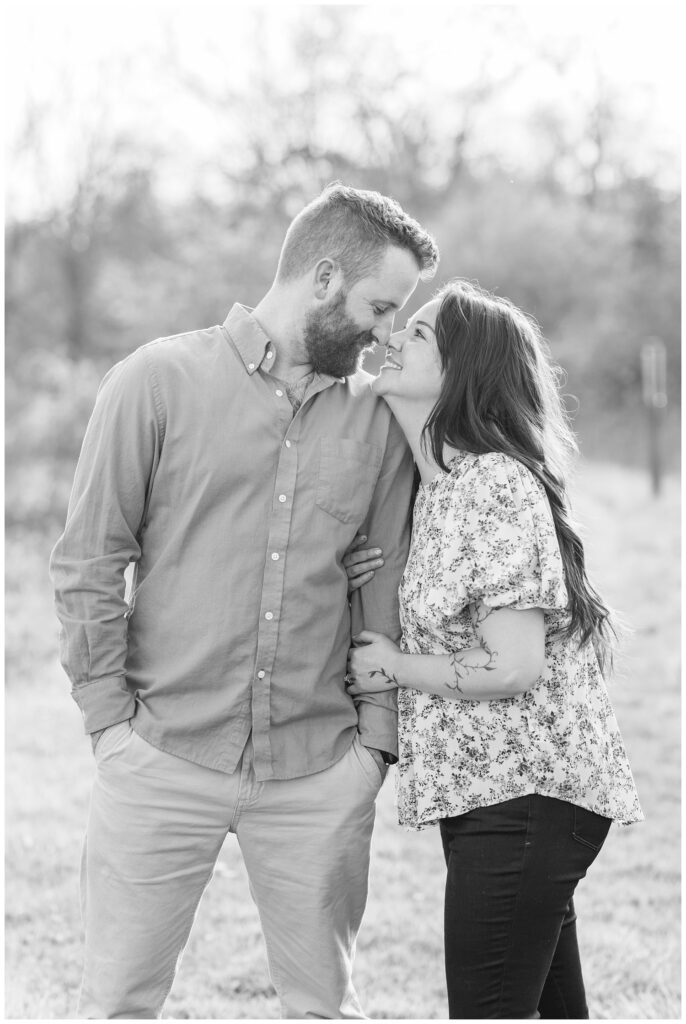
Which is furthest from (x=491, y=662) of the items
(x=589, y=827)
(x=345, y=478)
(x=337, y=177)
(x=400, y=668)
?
(x=337, y=177)

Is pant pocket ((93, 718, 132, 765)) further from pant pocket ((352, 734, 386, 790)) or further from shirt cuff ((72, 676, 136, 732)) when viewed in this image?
pant pocket ((352, 734, 386, 790))

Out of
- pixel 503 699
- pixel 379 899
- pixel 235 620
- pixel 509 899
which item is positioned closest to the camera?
pixel 509 899

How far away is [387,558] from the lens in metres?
2.27

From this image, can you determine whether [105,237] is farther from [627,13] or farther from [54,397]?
[627,13]

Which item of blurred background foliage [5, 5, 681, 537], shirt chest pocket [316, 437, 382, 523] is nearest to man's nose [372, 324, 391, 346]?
shirt chest pocket [316, 437, 382, 523]

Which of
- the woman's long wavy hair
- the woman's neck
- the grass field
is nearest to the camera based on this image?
the woman's long wavy hair

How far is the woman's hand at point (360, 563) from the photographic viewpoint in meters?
2.27

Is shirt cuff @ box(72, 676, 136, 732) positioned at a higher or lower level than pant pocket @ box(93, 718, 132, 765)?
higher

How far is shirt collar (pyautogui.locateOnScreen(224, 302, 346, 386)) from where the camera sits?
7.27 ft

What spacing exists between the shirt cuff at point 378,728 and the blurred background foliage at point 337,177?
36.1 feet

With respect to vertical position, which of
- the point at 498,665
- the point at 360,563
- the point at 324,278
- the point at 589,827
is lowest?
the point at 589,827

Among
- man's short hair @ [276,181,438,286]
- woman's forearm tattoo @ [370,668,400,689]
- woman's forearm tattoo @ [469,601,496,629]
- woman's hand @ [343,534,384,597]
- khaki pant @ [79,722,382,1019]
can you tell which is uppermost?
man's short hair @ [276,181,438,286]

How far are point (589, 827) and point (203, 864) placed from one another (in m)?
0.78

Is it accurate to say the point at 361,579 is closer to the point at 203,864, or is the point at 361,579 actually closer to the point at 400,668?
the point at 400,668
